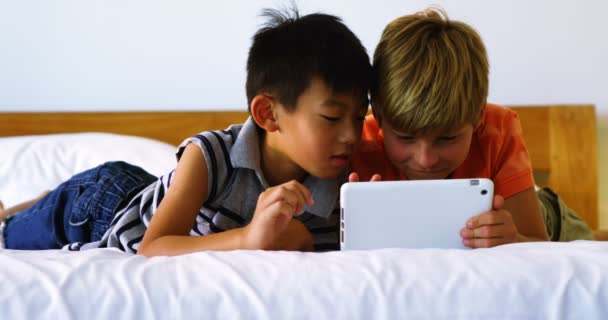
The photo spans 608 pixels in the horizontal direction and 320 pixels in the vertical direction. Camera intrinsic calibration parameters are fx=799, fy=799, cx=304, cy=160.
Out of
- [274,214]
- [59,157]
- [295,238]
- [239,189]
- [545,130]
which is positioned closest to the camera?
[274,214]

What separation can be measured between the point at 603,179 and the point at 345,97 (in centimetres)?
140

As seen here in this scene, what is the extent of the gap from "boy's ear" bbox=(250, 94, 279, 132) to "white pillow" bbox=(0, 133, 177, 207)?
2.39ft

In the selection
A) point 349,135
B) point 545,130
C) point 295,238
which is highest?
point 349,135

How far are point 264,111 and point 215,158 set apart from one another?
102 mm

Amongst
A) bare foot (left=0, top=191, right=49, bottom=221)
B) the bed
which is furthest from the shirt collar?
bare foot (left=0, top=191, right=49, bottom=221)

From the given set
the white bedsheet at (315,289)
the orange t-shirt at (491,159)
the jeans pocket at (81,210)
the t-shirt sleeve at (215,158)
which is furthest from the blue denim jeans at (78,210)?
the white bedsheet at (315,289)

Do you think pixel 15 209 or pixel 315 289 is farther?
pixel 15 209

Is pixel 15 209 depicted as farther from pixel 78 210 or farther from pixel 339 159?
pixel 339 159

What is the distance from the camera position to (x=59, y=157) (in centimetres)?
198

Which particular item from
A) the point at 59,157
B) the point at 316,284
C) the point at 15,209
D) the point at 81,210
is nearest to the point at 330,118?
the point at 316,284

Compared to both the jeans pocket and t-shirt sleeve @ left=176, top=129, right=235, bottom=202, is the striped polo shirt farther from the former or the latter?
the jeans pocket

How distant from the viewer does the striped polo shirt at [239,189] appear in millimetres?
1184

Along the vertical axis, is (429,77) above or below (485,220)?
above

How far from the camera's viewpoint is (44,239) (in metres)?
1.51
